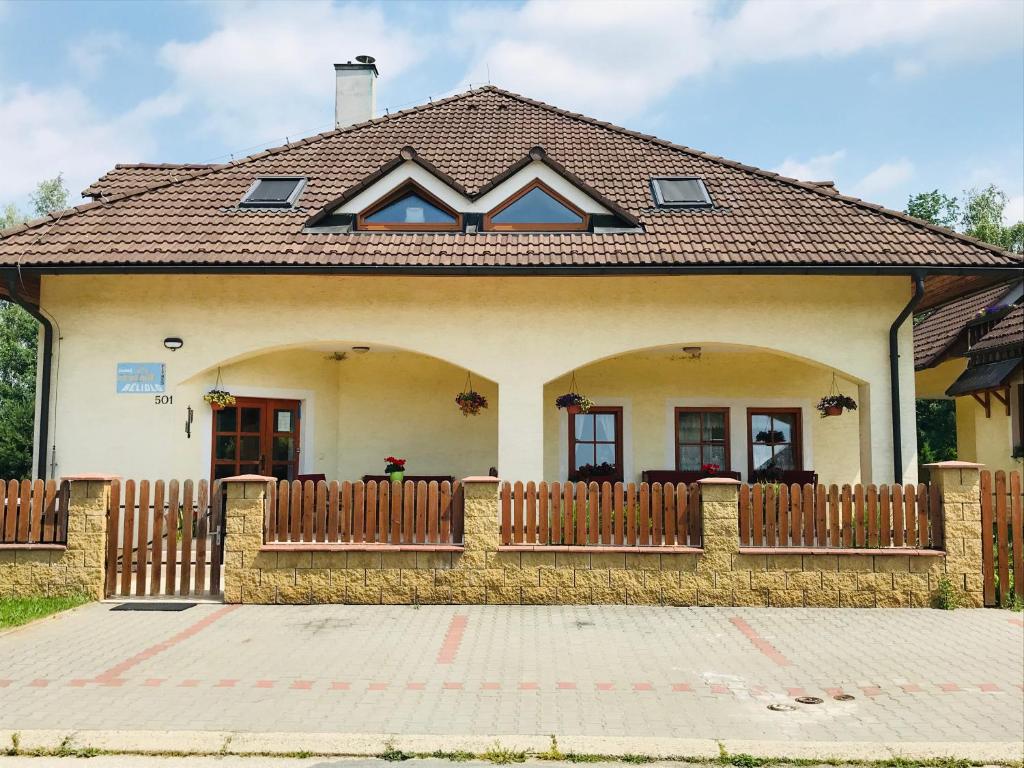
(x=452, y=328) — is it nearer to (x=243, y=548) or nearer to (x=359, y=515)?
(x=359, y=515)

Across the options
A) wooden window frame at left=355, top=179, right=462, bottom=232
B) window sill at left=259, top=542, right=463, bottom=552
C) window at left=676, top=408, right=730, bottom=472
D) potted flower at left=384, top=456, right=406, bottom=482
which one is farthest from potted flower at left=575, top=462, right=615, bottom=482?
window sill at left=259, top=542, right=463, bottom=552

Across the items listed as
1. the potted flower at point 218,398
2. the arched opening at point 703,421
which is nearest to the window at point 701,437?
the arched opening at point 703,421

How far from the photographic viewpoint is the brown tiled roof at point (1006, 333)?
14.7 meters

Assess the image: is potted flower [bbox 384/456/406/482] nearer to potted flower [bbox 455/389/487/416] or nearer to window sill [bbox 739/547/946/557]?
potted flower [bbox 455/389/487/416]

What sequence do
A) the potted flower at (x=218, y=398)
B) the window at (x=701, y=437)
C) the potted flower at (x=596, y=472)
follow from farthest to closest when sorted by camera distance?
the window at (x=701, y=437) < the potted flower at (x=596, y=472) < the potted flower at (x=218, y=398)

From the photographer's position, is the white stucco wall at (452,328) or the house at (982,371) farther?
the house at (982,371)

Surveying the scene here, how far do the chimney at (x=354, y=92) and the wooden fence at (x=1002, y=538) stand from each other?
1374 cm

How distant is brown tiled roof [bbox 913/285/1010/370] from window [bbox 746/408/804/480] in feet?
16.4

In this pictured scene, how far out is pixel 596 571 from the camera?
838cm

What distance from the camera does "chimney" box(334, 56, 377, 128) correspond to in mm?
16750

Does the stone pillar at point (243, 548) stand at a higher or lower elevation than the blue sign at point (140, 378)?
lower

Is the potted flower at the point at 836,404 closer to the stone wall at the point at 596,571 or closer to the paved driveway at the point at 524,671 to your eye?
the stone wall at the point at 596,571

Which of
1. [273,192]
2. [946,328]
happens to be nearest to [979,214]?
[946,328]

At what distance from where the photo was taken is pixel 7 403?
2559 cm
